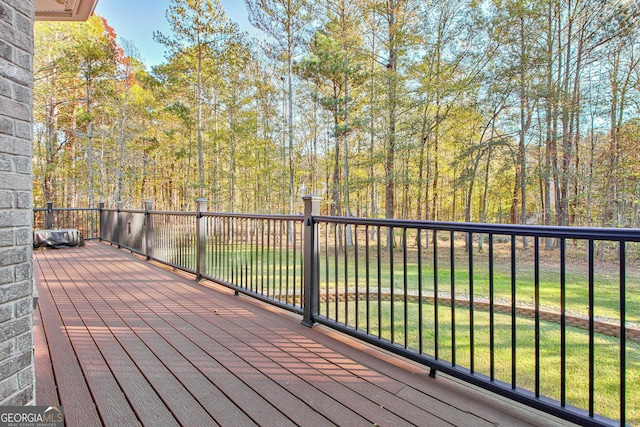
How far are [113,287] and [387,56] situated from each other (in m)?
11.3

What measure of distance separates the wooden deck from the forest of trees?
9.73 m

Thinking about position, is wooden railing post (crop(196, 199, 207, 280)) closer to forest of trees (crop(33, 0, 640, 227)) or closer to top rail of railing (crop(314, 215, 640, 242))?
top rail of railing (crop(314, 215, 640, 242))

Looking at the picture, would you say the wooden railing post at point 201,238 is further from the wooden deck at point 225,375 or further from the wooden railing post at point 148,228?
the wooden railing post at point 148,228

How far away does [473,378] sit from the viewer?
1590mm

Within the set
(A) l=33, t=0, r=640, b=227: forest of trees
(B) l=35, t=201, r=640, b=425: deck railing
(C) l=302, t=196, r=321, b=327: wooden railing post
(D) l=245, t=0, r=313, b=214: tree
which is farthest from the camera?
(D) l=245, t=0, r=313, b=214: tree

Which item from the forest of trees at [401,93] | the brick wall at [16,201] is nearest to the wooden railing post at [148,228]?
the brick wall at [16,201]

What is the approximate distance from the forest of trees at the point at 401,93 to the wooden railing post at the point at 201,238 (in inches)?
329

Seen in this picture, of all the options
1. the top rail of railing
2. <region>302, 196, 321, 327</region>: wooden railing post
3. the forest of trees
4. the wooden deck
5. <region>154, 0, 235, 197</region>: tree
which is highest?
<region>154, 0, 235, 197</region>: tree

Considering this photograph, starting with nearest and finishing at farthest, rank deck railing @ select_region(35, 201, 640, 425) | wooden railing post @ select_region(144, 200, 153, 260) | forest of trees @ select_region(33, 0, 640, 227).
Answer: deck railing @ select_region(35, 201, 640, 425) → wooden railing post @ select_region(144, 200, 153, 260) → forest of trees @ select_region(33, 0, 640, 227)

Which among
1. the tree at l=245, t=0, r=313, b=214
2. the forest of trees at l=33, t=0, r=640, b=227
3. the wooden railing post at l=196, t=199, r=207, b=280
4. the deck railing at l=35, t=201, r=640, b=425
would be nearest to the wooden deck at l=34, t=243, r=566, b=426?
the deck railing at l=35, t=201, r=640, b=425

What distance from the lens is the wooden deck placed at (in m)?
1.42

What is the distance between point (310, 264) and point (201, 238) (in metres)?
2.04

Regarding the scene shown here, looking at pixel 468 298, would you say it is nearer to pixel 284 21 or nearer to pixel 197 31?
pixel 284 21

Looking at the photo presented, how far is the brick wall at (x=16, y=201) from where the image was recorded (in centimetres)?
104
